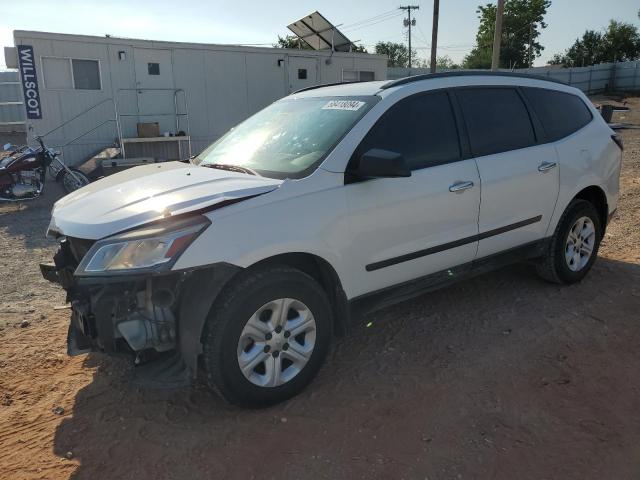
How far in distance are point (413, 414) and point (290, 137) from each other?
191 centimetres

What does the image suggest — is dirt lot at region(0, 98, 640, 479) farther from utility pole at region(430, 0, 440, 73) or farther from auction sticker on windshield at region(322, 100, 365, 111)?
utility pole at region(430, 0, 440, 73)

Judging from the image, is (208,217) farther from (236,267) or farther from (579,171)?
(579,171)

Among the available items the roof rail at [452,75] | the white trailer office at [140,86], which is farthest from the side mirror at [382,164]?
the white trailer office at [140,86]

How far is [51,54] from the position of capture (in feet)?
37.6

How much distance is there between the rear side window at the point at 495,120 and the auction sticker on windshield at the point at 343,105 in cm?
82

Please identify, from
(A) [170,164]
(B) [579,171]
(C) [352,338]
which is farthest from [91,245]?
(B) [579,171]

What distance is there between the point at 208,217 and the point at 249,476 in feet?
4.12

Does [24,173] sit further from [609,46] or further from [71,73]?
[609,46]

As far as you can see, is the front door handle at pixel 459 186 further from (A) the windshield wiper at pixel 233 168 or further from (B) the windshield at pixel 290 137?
(A) the windshield wiper at pixel 233 168

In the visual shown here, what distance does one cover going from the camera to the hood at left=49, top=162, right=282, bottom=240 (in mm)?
2742

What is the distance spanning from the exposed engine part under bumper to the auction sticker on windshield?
141cm

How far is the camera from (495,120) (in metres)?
4.01

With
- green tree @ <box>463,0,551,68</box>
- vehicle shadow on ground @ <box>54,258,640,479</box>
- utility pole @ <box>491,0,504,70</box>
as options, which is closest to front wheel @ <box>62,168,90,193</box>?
vehicle shadow on ground @ <box>54,258,640,479</box>

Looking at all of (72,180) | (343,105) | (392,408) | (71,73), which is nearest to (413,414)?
(392,408)
